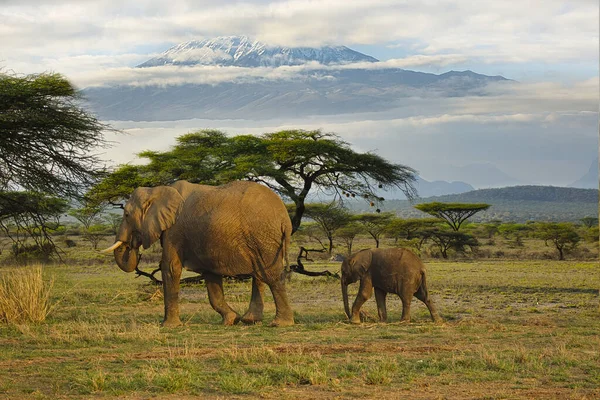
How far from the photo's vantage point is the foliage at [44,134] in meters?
17.4

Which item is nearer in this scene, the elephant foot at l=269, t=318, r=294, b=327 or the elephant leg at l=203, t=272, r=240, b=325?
the elephant foot at l=269, t=318, r=294, b=327

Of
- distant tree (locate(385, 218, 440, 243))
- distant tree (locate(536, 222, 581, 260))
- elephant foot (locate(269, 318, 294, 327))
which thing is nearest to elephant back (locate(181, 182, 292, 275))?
elephant foot (locate(269, 318, 294, 327))

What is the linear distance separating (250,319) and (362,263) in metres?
2.12

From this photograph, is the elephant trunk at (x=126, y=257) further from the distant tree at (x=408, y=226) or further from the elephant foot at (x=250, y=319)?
the distant tree at (x=408, y=226)

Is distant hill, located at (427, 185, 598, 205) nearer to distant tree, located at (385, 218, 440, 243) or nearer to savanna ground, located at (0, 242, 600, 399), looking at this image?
distant tree, located at (385, 218, 440, 243)

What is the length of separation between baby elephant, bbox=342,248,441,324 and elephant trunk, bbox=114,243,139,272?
12.0 ft

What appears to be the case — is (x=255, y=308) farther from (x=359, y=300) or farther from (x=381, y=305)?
(x=381, y=305)

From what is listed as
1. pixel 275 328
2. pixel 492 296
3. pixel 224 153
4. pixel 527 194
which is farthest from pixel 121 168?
pixel 527 194

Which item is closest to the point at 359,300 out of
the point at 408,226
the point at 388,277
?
the point at 388,277

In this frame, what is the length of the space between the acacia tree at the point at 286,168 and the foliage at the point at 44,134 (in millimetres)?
4799

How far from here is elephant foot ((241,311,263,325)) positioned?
14.2 metres

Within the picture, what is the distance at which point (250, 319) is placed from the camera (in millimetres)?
14180

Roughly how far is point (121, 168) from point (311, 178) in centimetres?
559

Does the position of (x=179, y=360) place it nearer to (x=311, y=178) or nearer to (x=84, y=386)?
(x=84, y=386)
